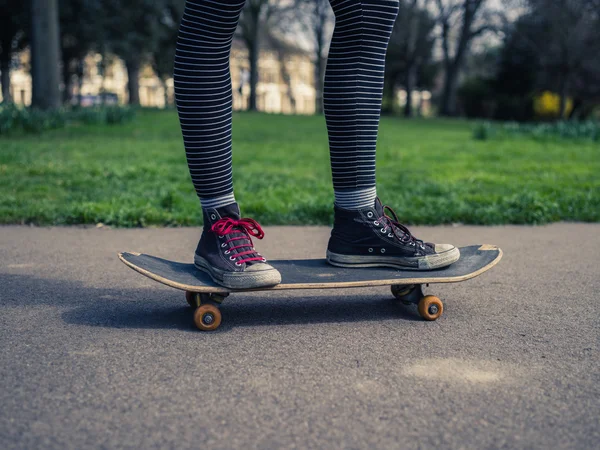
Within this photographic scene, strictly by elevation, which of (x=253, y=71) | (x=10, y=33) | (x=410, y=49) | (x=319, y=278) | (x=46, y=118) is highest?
(x=410, y=49)

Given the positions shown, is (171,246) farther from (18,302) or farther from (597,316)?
(597,316)

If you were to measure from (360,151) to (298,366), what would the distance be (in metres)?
0.90

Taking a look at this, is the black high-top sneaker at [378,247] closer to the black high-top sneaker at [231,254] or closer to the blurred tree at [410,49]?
the black high-top sneaker at [231,254]

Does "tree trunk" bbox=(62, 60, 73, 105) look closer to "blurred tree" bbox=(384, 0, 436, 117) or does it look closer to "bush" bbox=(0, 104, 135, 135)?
"bush" bbox=(0, 104, 135, 135)

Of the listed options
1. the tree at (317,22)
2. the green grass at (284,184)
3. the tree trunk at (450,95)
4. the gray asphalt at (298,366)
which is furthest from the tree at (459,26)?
the gray asphalt at (298,366)

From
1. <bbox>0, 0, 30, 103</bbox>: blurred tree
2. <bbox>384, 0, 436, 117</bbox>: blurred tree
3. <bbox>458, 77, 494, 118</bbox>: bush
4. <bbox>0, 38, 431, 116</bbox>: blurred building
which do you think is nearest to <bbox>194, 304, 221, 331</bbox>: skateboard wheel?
<bbox>0, 0, 30, 103</bbox>: blurred tree

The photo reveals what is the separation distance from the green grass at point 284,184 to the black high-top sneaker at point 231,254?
6.57ft

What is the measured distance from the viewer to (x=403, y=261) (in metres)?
2.49

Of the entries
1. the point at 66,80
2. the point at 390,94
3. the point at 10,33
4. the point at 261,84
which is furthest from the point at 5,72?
the point at 261,84

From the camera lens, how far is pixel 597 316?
2424 mm

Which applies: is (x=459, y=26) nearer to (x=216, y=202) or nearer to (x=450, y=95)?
(x=450, y=95)

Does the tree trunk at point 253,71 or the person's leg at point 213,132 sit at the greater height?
the tree trunk at point 253,71

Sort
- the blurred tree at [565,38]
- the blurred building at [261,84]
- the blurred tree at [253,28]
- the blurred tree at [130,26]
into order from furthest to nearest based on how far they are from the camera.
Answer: the blurred building at [261,84] < the blurred tree at [253,28] < the blurred tree at [565,38] < the blurred tree at [130,26]

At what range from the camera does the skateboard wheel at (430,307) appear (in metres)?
2.35
